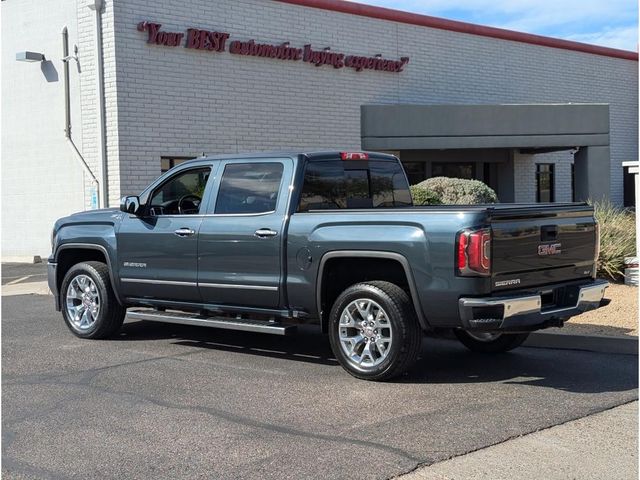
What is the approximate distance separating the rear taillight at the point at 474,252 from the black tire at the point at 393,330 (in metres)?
0.70

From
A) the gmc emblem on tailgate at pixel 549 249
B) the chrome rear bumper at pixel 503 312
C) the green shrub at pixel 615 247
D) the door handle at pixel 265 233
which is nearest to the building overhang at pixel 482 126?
the green shrub at pixel 615 247

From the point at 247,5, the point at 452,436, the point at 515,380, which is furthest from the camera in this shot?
the point at 247,5

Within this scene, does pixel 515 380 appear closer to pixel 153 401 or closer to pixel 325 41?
pixel 153 401

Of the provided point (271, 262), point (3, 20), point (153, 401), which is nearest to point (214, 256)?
point (271, 262)

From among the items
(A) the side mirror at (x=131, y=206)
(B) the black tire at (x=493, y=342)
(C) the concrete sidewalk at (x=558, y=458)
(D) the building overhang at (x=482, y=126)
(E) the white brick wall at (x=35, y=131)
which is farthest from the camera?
(D) the building overhang at (x=482, y=126)

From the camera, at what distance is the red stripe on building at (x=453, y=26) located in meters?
19.7

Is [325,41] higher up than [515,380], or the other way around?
[325,41]

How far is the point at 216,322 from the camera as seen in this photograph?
7.99m

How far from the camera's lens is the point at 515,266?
261 inches

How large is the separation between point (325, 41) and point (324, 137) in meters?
2.36

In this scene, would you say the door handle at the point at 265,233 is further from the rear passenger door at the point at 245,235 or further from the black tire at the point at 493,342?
the black tire at the point at 493,342

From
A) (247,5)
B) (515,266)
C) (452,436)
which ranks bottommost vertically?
(452,436)

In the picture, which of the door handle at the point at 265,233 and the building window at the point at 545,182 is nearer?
the door handle at the point at 265,233

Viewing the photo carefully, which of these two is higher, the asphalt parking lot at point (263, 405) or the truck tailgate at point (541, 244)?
the truck tailgate at point (541, 244)
